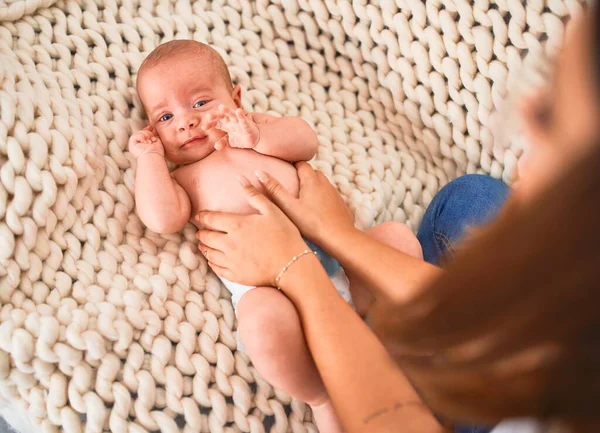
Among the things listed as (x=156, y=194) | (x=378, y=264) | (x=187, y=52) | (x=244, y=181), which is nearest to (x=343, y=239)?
(x=378, y=264)

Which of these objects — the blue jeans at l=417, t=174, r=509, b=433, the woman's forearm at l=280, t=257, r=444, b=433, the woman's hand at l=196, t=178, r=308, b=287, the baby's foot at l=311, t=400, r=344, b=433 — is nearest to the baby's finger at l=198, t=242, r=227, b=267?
the woman's hand at l=196, t=178, r=308, b=287

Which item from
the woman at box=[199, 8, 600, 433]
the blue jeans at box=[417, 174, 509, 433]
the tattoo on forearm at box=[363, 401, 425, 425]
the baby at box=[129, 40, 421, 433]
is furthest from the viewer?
the blue jeans at box=[417, 174, 509, 433]

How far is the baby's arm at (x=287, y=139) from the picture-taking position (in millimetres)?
892

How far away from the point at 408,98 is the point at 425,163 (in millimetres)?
141

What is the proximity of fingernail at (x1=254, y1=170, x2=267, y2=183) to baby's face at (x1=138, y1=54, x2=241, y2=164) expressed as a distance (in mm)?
105

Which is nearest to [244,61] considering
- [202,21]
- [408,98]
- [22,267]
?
[202,21]

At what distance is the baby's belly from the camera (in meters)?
0.86

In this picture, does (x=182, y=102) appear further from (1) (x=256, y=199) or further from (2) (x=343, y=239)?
(2) (x=343, y=239)

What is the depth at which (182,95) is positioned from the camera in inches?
36.1

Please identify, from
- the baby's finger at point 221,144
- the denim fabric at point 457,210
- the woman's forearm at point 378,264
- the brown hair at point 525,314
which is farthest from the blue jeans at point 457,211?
the brown hair at point 525,314

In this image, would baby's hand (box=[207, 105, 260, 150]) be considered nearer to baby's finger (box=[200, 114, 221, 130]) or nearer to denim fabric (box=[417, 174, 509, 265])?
baby's finger (box=[200, 114, 221, 130])

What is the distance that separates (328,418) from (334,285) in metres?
0.18

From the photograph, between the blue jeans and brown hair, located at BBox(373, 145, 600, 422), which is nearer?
brown hair, located at BBox(373, 145, 600, 422)

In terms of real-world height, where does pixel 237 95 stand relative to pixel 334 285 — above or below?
above
